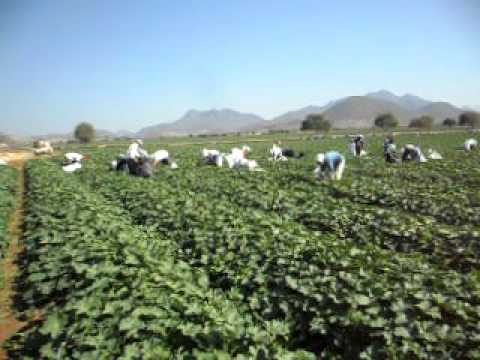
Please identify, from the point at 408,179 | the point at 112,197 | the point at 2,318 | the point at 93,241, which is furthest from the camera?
the point at 408,179

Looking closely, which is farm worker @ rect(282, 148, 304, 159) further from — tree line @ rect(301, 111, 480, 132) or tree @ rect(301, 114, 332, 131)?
tree @ rect(301, 114, 332, 131)

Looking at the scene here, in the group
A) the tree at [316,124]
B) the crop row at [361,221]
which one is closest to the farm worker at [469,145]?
the crop row at [361,221]

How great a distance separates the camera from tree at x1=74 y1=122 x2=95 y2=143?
10116cm

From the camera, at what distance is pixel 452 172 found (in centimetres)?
1661

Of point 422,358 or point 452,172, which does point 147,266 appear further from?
point 452,172

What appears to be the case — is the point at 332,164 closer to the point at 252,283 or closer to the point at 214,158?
the point at 214,158

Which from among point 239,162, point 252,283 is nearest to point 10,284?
point 252,283

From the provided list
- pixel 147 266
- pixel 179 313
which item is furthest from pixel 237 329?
pixel 147 266

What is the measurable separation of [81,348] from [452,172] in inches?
631

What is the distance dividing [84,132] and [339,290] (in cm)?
10522

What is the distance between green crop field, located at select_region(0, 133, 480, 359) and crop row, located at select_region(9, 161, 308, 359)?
0.07 feet

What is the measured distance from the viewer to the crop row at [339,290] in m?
4.36

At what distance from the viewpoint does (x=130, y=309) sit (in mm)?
4711

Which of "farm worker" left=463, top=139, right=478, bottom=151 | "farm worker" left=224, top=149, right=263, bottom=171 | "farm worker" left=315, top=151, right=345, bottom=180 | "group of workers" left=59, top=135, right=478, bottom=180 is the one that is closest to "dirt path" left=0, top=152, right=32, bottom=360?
"group of workers" left=59, top=135, right=478, bottom=180
